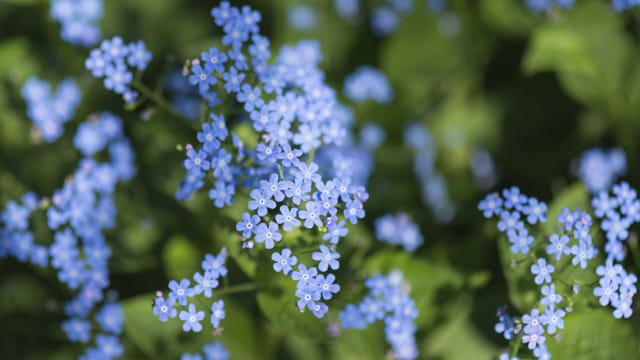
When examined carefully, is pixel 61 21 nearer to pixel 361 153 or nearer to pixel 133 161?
pixel 133 161

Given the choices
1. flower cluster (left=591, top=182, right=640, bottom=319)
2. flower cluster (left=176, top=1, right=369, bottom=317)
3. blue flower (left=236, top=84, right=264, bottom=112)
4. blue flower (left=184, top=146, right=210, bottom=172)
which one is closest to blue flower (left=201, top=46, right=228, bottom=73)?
flower cluster (left=176, top=1, right=369, bottom=317)

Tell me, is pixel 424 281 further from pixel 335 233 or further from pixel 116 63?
pixel 116 63

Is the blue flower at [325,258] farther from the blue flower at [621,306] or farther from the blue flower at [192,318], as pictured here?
the blue flower at [621,306]

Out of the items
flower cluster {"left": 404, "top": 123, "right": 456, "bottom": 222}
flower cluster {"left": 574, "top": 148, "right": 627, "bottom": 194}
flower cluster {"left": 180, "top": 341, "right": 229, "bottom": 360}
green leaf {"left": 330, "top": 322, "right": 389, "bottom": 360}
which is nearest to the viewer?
flower cluster {"left": 180, "top": 341, "right": 229, "bottom": 360}

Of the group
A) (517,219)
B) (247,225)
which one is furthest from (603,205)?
(247,225)

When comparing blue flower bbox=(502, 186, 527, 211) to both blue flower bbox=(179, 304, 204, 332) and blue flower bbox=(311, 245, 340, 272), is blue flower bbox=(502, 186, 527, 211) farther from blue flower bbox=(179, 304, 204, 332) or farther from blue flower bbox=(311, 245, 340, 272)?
blue flower bbox=(179, 304, 204, 332)

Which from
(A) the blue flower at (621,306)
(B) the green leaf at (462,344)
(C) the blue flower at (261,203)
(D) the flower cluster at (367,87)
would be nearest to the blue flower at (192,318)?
(C) the blue flower at (261,203)

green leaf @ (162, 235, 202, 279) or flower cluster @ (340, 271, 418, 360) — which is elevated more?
green leaf @ (162, 235, 202, 279)
